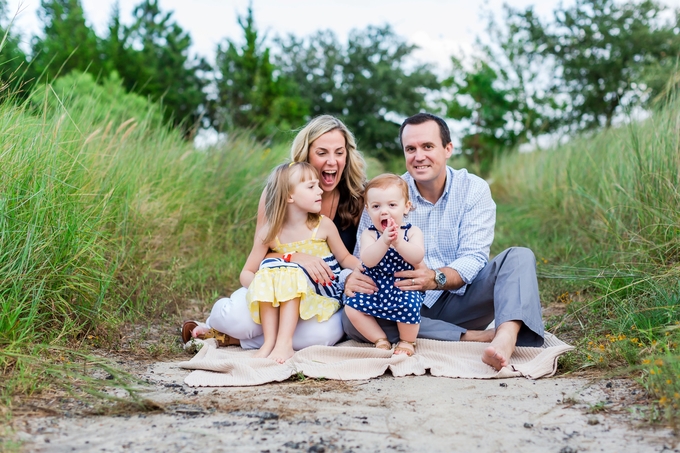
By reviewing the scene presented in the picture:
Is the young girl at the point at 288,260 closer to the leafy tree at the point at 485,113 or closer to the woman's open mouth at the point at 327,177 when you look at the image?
the woman's open mouth at the point at 327,177

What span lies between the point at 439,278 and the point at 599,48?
19890 millimetres

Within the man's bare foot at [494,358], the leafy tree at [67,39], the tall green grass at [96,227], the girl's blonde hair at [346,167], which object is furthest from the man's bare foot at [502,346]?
the leafy tree at [67,39]

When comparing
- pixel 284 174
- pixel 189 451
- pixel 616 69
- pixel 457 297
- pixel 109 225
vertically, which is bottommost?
pixel 189 451

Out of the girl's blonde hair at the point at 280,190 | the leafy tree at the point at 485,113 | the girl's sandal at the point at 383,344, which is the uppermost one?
the leafy tree at the point at 485,113

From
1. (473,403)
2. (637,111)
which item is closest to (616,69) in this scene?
(637,111)

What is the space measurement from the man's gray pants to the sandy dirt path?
0.47 meters

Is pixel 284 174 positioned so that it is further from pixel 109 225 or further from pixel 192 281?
pixel 192 281

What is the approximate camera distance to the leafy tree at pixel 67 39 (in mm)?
17016

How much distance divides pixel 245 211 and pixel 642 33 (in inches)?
694

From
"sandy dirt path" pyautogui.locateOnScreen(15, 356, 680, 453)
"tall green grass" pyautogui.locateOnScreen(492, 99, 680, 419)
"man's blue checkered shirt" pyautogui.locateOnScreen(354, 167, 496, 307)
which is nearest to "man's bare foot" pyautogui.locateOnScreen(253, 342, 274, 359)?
"sandy dirt path" pyautogui.locateOnScreen(15, 356, 680, 453)

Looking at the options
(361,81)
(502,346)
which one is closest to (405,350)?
(502,346)

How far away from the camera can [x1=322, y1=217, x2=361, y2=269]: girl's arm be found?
3941 mm

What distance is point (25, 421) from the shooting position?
2.34m

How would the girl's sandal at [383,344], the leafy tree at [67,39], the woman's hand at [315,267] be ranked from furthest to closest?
1. the leafy tree at [67,39]
2. the woman's hand at [315,267]
3. the girl's sandal at [383,344]
